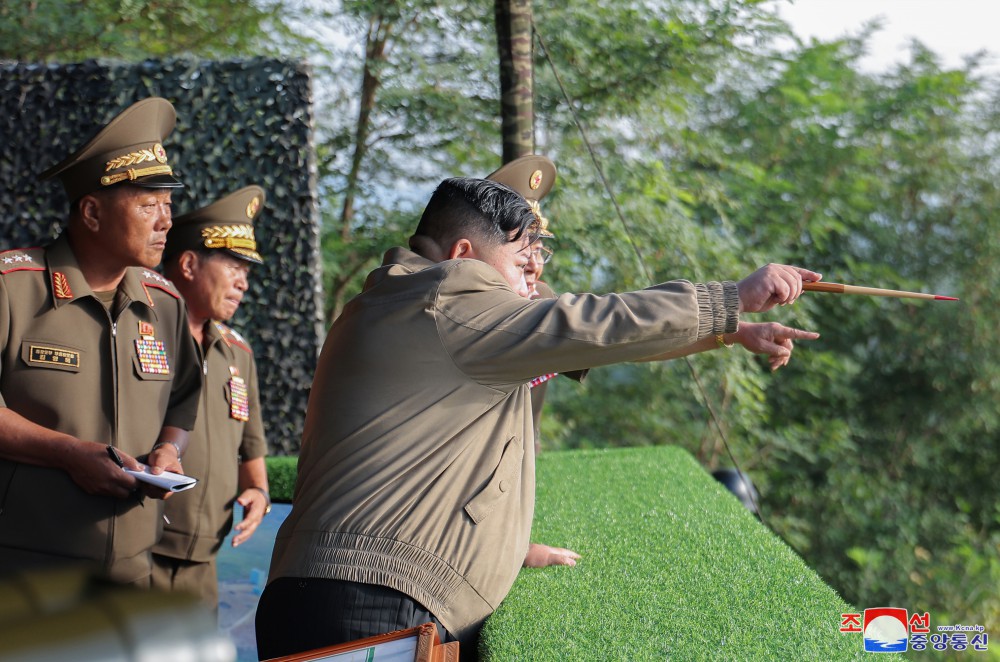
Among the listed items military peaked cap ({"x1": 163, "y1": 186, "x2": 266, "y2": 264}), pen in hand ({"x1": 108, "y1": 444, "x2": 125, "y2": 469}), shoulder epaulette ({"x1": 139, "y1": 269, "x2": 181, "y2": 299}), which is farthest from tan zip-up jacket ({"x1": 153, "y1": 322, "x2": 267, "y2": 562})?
pen in hand ({"x1": 108, "y1": 444, "x2": 125, "y2": 469})

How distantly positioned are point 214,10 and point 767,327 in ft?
24.9

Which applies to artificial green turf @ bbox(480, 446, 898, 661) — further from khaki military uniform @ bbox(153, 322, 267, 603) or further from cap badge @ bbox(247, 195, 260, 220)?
cap badge @ bbox(247, 195, 260, 220)

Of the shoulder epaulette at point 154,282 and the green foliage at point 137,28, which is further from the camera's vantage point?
the green foliage at point 137,28

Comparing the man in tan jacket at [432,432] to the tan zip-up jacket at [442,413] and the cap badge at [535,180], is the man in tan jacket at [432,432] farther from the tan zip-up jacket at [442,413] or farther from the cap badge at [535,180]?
the cap badge at [535,180]

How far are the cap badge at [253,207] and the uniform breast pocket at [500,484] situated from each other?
272cm

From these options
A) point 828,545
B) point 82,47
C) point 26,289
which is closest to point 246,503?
point 26,289

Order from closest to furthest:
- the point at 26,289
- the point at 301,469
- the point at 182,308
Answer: the point at 301,469 < the point at 26,289 < the point at 182,308

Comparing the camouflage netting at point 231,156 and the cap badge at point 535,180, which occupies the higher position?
the cap badge at point 535,180

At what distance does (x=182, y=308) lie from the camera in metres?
3.31

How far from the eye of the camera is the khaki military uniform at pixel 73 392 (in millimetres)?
2754

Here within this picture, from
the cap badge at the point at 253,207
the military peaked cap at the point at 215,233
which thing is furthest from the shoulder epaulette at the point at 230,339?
the cap badge at the point at 253,207

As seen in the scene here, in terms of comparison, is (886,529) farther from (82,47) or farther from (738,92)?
(82,47)

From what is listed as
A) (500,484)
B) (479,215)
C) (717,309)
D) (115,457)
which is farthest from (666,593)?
(115,457)

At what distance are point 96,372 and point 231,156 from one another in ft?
10.9
